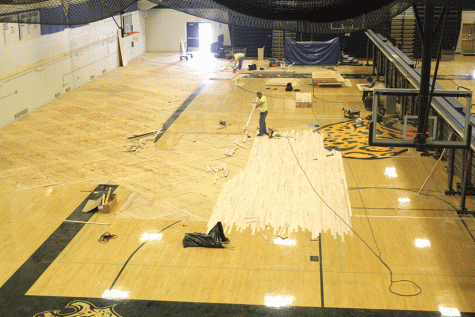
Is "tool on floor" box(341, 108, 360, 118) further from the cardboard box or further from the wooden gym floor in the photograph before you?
the cardboard box

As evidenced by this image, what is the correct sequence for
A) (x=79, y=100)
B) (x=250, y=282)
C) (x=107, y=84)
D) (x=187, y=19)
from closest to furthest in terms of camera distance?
(x=250, y=282) → (x=79, y=100) → (x=107, y=84) → (x=187, y=19)

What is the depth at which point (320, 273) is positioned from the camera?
8.30 m

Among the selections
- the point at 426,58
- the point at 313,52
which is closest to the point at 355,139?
the point at 426,58

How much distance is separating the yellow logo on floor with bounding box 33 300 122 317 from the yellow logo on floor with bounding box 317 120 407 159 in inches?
330

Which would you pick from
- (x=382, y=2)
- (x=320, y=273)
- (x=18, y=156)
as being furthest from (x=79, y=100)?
(x=382, y=2)

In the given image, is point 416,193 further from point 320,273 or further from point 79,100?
point 79,100

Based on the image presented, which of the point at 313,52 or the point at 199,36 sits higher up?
the point at 199,36

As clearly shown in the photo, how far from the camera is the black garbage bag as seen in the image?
9172 millimetres

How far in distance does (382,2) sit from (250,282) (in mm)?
6430

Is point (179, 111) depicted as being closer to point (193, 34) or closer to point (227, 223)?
point (227, 223)

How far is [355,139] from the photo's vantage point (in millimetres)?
15227

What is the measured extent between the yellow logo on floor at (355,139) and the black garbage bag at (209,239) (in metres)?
5.80

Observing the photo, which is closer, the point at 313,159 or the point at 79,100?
the point at 313,159

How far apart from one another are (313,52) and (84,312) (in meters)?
24.3
